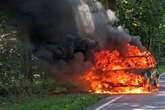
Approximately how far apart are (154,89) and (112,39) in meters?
3.58

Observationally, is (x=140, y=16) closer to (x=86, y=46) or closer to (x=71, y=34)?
(x=71, y=34)

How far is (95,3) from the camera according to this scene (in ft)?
77.3

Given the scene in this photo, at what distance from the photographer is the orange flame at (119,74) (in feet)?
62.3

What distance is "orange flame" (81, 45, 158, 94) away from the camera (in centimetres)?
1900

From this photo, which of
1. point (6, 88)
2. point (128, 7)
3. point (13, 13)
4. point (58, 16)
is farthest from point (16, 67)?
point (128, 7)

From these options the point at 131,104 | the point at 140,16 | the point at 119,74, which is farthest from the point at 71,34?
the point at 140,16

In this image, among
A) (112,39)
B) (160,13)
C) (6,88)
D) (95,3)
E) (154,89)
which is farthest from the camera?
(160,13)

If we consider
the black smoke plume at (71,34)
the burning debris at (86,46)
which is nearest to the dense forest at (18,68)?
the burning debris at (86,46)

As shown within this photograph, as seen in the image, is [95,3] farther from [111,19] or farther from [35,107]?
[35,107]

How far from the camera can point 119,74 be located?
63.4ft

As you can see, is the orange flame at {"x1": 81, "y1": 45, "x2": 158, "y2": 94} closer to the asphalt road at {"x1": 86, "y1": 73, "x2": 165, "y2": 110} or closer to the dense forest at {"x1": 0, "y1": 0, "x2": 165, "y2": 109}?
the dense forest at {"x1": 0, "y1": 0, "x2": 165, "y2": 109}

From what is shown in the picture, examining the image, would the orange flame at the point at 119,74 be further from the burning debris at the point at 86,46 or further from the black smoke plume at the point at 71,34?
the black smoke plume at the point at 71,34

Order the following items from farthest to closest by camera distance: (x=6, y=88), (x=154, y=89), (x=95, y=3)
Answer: (x=95, y=3)
(x=154, y=89)
(x=6, y=88)

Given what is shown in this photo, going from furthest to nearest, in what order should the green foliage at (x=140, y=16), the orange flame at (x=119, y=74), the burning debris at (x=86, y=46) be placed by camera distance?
the green foliage at (x=140, y=16) → the burning debris at (x=86, y=46) → the orange flame at (x=119, y=74)
